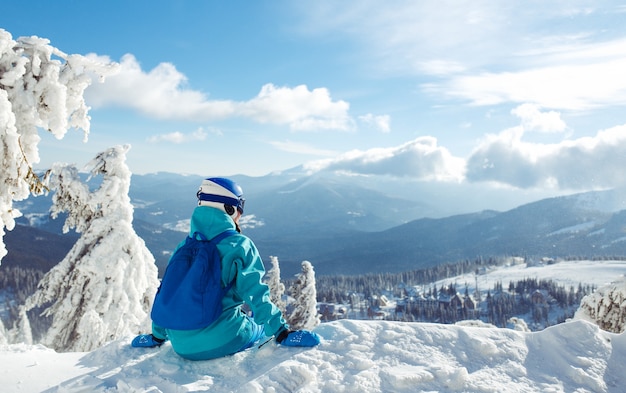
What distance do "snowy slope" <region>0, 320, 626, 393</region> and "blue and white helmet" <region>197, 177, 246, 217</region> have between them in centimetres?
170

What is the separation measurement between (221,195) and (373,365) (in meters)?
2.51

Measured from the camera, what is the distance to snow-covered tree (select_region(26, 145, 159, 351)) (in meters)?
12.4

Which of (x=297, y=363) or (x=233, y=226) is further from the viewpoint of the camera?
(x=233, y=226)

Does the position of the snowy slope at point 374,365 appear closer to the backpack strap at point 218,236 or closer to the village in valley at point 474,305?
the backpack strap at point 218,236

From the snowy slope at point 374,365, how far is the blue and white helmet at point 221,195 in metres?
1.70

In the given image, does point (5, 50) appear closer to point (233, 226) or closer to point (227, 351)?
point (233, 226)

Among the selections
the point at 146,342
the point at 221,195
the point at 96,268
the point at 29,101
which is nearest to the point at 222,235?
the point at 221,195

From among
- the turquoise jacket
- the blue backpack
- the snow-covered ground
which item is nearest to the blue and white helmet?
the turquoise jacket

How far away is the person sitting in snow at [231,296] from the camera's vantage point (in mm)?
4227

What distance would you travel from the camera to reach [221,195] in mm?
4598

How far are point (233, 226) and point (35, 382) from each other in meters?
2.63

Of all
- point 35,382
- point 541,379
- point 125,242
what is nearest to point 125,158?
point 125,242

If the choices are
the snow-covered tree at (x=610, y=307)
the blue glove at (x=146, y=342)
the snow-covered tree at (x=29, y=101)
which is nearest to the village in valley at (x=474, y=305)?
the snow-covered tree at (x=610, y=307)

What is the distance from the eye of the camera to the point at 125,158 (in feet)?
43.7
